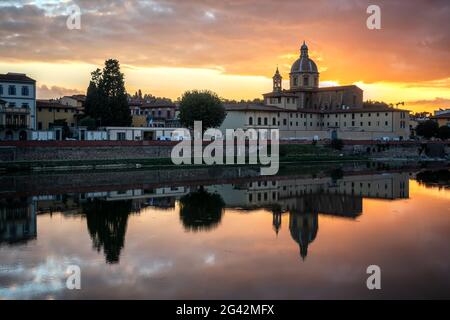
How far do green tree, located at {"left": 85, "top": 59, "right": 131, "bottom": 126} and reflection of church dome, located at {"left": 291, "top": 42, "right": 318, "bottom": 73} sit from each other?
43372mm

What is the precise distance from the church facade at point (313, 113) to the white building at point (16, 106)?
3003 cm

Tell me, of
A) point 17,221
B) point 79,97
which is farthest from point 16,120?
point 17,221

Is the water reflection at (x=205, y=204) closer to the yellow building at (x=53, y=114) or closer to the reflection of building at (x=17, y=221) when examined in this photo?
the reflection of building at (x=17, y=221)

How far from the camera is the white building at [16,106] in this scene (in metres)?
57.8

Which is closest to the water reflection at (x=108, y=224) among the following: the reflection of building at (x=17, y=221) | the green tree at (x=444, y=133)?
the reflection of building at (x=17, y=221)

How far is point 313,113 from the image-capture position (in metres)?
94.3

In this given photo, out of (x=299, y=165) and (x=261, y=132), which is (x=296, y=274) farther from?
(x=261, y=132)

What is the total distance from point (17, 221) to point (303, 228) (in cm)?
1404

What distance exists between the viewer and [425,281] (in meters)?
16.7

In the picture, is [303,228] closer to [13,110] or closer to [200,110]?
[13,110]

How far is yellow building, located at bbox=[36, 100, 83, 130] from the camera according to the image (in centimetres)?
6975

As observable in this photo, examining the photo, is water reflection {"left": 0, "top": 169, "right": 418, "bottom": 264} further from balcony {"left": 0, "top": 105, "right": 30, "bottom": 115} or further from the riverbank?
balcony {"left": 0, "top": 105, "right": 30, "bottom": 115}

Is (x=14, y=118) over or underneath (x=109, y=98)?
underneath

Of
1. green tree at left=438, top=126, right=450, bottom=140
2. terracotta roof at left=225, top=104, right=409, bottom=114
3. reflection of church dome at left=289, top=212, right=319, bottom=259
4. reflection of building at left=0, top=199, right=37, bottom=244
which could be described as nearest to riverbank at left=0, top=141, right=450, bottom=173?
A: terracotta roof at left=225, top=104, right=409, bottom=114
